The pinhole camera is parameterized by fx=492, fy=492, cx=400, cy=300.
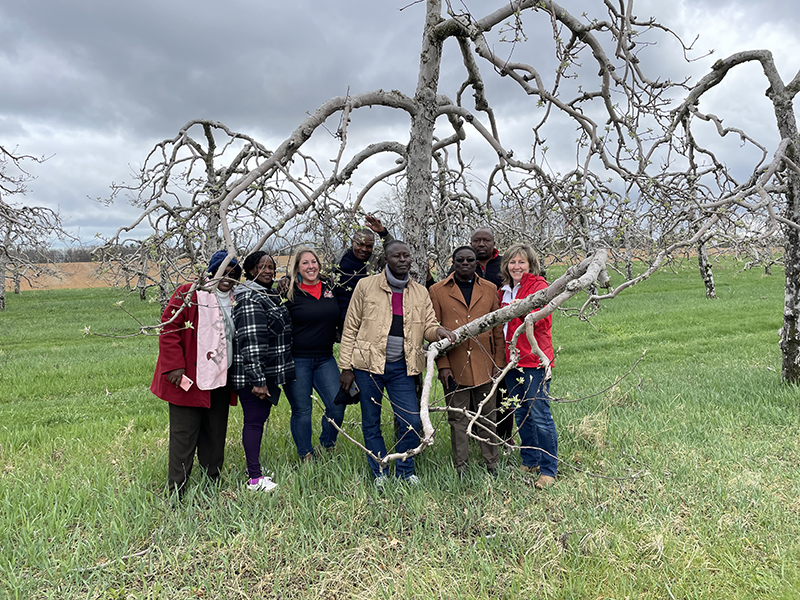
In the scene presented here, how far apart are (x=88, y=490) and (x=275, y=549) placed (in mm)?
Answer: 1876

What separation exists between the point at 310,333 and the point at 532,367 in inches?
74.1

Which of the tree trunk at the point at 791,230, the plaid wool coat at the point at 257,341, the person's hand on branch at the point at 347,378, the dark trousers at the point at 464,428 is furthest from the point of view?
the tree trunk at the point at 791,230

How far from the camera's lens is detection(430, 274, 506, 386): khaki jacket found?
13.3 ft

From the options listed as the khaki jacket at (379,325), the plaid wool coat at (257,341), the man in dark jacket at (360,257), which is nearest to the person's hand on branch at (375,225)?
the man in dark jacket at (360,257)

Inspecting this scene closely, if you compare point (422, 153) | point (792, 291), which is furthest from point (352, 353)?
point (792, 291)

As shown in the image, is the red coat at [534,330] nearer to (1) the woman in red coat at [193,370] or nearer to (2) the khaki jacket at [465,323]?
(2) the khaki jacket at [465,323]

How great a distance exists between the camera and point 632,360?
9.76 meters

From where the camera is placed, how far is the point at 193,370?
12.3 ft

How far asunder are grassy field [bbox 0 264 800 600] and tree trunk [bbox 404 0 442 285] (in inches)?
76.4

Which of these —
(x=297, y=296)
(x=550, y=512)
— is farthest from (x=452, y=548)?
(x=297, y=296)

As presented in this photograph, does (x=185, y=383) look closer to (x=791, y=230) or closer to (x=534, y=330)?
(x=534, y=330)

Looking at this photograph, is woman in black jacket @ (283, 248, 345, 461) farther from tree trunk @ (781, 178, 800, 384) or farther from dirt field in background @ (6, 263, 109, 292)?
tree trunk @ (781, 178, 800, 384)

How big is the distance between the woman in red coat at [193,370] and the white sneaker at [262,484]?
496 mm

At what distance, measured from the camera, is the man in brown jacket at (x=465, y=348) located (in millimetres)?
4031
